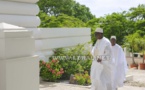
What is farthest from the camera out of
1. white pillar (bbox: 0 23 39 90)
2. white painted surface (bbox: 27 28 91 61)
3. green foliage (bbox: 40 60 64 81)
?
white painted surface (bbox: 27 28 91 61)

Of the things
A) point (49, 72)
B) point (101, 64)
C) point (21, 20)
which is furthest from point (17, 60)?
point (49, 72)

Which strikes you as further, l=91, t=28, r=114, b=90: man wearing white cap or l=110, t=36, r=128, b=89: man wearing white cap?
l=110, t=36, r=128, b=89: man wearing white cap

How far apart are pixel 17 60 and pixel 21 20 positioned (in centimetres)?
396

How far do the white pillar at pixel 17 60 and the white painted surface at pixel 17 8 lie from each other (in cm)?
354

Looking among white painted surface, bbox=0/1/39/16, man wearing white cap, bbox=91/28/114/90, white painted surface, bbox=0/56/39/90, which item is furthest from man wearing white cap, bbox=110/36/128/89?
white painted surface, bbox=0/56/39/90

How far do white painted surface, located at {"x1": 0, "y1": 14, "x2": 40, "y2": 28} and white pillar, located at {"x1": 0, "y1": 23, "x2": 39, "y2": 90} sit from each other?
3.39m

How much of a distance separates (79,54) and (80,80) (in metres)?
1.96

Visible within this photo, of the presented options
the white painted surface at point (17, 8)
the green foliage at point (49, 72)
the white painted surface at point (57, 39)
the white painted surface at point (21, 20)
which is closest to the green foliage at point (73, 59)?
the white painted surface at point (57, 39)

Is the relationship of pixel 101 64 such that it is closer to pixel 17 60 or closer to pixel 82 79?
pixel 82 79

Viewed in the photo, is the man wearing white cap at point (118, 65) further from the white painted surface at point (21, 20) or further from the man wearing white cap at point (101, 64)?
the white painted surface at point (21, 20)

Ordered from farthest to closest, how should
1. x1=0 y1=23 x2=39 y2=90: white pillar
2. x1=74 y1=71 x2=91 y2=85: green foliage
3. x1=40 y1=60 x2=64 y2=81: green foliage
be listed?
x1=40 y1=60 x2=64 y2=81: green foliage
x1=74 y1=71 x2=91 y2=85: green foliage
x1=0 y1=23 x2=39 y2=90: white pillar

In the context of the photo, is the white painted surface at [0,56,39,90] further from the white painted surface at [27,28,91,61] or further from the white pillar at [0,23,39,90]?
the white painted surface at [27,28,91,61]

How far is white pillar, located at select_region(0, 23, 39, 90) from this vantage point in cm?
259

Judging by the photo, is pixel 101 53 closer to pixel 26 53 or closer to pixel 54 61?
pixel 54 61
